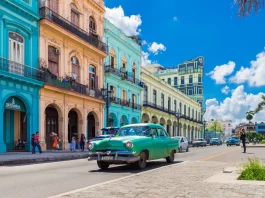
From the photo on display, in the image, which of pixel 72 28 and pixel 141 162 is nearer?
pixel 141 162

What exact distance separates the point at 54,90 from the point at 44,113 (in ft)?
6.30

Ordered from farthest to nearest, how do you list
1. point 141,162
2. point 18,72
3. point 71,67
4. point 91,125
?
point 91,125
point 71,67
point 18,72
point 141,162

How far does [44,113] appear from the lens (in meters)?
24.8

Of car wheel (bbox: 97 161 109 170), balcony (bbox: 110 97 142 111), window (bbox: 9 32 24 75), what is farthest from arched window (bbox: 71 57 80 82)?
car wheel (bbox: 97 161 109 170)

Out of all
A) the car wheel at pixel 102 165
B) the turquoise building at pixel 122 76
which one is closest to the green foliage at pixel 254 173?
the car wheel at pixel 102 165

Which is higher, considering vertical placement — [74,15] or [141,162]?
[74,15]

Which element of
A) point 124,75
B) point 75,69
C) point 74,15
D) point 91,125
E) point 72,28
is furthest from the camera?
point 124,75

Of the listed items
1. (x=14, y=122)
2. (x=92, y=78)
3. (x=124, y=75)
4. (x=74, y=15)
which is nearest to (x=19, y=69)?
Answer: (x=14, y=122)

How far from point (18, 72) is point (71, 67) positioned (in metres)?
7.28

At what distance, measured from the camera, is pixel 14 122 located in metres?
23.1

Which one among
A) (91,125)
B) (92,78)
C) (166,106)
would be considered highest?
(92,78)

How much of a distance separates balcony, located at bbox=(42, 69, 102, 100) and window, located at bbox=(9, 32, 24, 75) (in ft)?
7.06

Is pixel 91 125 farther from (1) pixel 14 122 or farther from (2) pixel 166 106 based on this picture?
(2) pixel 166 106

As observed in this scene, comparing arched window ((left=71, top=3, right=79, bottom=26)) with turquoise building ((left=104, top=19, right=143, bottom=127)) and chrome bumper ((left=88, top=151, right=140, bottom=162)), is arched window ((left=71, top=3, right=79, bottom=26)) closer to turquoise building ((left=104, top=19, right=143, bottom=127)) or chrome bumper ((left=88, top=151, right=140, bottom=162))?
turquoise building ((left=104, top=19, right=143, bottom=127))
